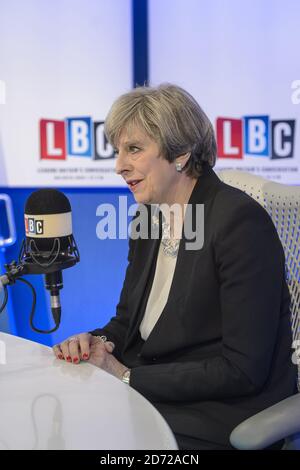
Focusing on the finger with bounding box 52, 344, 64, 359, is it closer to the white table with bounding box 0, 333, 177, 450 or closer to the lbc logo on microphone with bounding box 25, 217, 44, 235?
the white table with bounding box 0, 333, 177, 450

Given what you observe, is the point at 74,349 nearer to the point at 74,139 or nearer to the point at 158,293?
the point at 158,293

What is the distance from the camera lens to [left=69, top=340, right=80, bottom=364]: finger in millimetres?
1289

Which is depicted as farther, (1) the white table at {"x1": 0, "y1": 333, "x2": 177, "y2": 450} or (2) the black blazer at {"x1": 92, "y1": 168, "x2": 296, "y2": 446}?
(2) the black blazer at {"x1": 92, "y1": 168, "x2": 296, "y2": 446}

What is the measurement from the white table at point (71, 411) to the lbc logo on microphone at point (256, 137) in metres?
1.85

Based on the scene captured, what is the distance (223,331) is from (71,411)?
438 mm

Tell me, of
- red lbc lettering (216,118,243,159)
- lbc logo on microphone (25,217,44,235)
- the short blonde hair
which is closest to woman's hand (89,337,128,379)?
lbc logo on microphone (25,217,44,235)

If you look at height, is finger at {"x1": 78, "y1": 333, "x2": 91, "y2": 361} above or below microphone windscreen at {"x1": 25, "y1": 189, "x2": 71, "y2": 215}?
below

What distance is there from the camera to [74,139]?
119 inches

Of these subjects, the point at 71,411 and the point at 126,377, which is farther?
the point at 126,377

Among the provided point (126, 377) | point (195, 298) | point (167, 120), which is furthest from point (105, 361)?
point (167, 120)

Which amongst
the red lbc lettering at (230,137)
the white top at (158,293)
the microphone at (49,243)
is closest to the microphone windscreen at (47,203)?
the microphone at (49,243)

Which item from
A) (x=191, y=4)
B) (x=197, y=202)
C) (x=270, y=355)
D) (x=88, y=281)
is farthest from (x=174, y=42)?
(x=270, y=355)

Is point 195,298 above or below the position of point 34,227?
below
